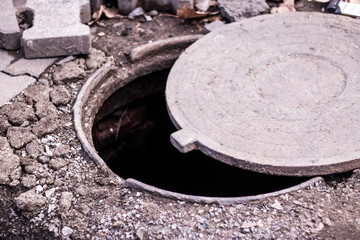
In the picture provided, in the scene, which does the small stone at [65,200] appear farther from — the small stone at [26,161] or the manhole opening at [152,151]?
the manhole opening at [152,151]

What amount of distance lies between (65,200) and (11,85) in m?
0.99

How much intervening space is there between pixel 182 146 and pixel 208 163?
1149 mm

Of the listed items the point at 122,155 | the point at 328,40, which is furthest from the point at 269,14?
the point at 122,155

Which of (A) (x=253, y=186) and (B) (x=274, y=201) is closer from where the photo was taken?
(B) (x=274, y=201)

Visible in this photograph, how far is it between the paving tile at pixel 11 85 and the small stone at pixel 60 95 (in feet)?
0.59

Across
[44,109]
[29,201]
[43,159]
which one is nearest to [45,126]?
[44,109]

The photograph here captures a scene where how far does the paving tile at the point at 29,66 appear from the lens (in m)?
2.93

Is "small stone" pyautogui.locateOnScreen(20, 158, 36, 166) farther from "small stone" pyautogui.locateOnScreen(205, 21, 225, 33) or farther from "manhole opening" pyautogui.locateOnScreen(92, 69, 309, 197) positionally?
"small stone" pyautogui.locateOnScreen(205, 21, 225, 33)

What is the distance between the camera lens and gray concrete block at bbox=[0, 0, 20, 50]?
302cm

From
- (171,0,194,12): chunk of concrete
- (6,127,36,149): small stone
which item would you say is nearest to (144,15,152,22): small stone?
(171,0,194,12): chunk of concrete

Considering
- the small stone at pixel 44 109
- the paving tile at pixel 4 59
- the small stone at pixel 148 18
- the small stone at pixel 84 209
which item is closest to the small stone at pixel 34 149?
the small stone at pixel 44 109

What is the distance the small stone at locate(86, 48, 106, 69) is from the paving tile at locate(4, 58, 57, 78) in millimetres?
236

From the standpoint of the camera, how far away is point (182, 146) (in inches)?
95.2

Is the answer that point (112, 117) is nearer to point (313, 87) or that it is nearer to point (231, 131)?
point (231, 131)
